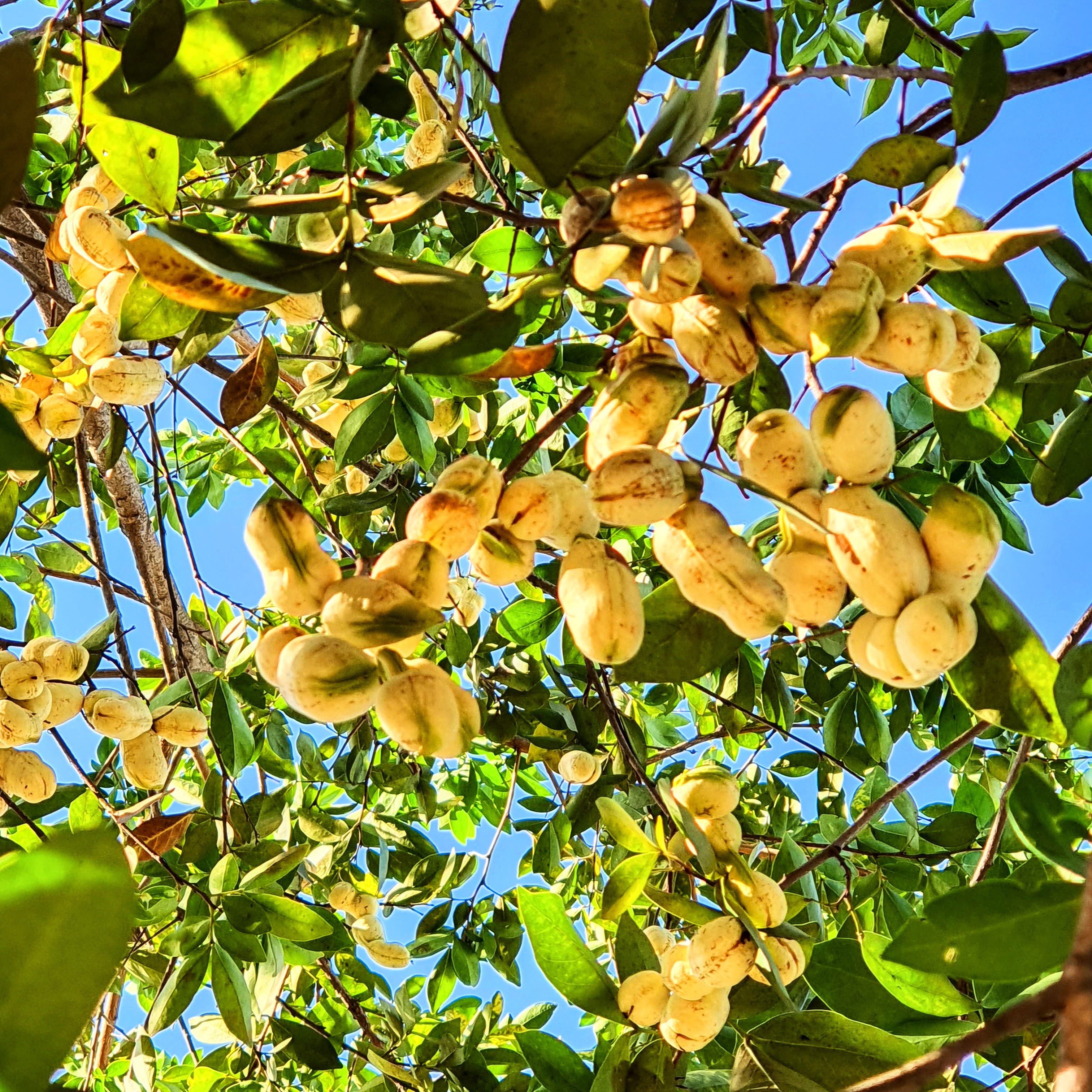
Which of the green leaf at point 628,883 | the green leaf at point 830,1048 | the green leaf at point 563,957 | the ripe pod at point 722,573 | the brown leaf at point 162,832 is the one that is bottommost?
the green leaf at point 830,1048

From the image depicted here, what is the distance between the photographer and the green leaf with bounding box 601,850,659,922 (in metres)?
0.82

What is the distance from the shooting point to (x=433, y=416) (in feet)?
3.94

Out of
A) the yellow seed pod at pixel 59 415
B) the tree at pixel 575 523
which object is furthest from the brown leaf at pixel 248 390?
the yellow seed pod at pixel 59 415

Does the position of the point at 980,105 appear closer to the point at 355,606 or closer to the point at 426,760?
the point at 355,606

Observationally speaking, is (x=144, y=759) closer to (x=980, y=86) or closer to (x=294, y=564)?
(x=294, y=564)

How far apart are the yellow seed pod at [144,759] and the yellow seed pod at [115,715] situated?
39 mm

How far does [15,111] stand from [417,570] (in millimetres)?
265

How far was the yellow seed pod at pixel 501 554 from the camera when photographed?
63cm

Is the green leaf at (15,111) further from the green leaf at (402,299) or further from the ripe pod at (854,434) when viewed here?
the ripe pod at (854,434)

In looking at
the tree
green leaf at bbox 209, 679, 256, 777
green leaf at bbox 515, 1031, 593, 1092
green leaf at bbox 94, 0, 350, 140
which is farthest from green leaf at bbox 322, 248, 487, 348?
green leaf at bbox 209, 679, 256, 777

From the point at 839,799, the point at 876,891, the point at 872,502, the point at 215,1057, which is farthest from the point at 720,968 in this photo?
the point at 215,1057

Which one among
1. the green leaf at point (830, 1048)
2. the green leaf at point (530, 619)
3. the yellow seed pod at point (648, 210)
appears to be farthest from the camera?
the green leaf at point (530, 619)

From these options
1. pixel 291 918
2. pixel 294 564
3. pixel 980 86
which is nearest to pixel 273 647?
pixel 294 564

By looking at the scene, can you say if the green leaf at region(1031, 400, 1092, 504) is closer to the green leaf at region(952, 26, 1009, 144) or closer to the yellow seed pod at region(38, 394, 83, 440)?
the green leaf at region(952, 26, 1009, 144)
